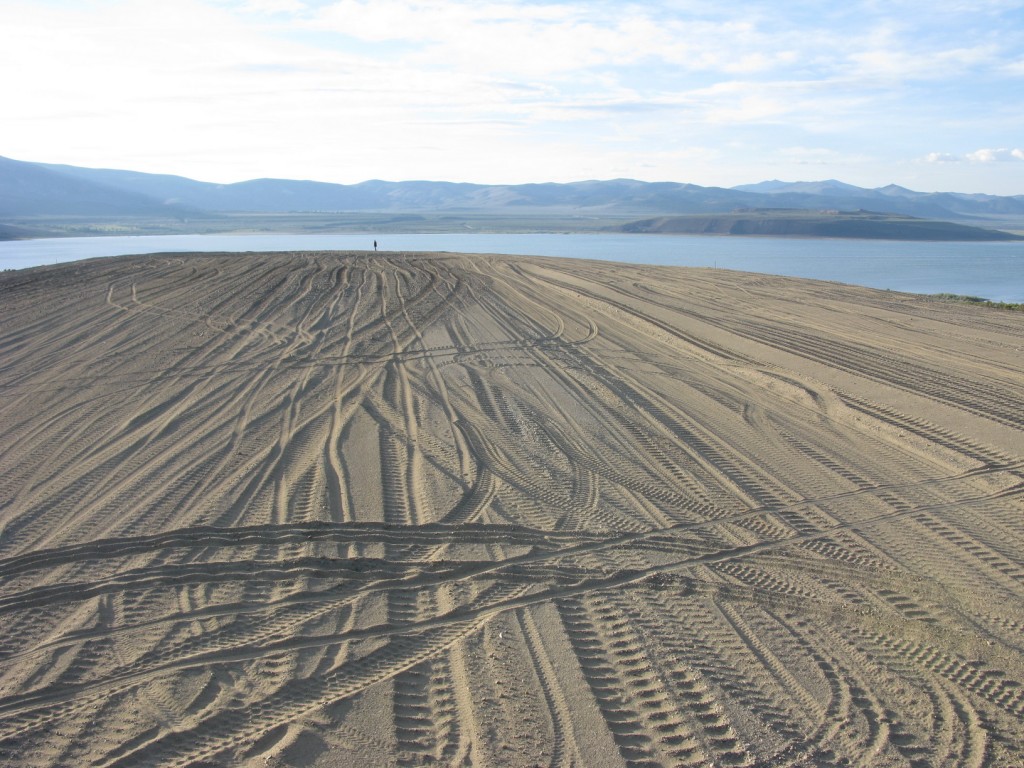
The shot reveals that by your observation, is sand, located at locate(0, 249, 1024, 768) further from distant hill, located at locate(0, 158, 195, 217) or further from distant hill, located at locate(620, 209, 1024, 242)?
distant hill, located at locate(0, 158, 195, 217)

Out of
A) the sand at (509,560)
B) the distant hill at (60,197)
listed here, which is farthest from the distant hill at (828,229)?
the distant hill at (60,197)

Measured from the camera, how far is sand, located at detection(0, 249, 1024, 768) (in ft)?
12.5

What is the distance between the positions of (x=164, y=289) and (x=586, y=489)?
17419mm

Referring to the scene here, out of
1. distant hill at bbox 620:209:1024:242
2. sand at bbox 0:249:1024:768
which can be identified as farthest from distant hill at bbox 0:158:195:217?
sand at bbox 0:249:1024:768

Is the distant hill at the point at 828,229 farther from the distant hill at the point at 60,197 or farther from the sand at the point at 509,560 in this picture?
the distant hill at the point at 60,197

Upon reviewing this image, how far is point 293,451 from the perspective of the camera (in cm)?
794

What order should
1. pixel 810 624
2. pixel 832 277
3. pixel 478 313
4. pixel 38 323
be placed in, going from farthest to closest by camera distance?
pixel 832 277, pixel 478 313, pixel 38 323, pixel 810 624

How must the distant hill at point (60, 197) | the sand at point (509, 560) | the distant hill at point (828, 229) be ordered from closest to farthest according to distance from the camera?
the sand at point (509, 560) → the distant hill at point (828, 229) → the distant hill at point (60, 197)

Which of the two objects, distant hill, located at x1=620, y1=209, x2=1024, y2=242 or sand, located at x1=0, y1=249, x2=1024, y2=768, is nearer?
sand, located at x1=0, y1=249, x2=1024, y2=768

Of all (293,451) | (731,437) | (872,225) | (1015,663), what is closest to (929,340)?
(731,437)

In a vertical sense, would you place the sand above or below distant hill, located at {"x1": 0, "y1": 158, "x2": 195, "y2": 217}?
below

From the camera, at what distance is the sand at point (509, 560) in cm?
381

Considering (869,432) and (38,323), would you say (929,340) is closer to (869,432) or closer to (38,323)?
(869,432)

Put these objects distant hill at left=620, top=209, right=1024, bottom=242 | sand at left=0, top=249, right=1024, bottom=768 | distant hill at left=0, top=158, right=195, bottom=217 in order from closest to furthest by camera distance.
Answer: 1. sand at left=0, top=249, right=1024, bottom=768
2. distant hill at left=620, top=209, right=1024, bottom=242
3. distant hill at left=0, top=158, right=195, bottom=217
